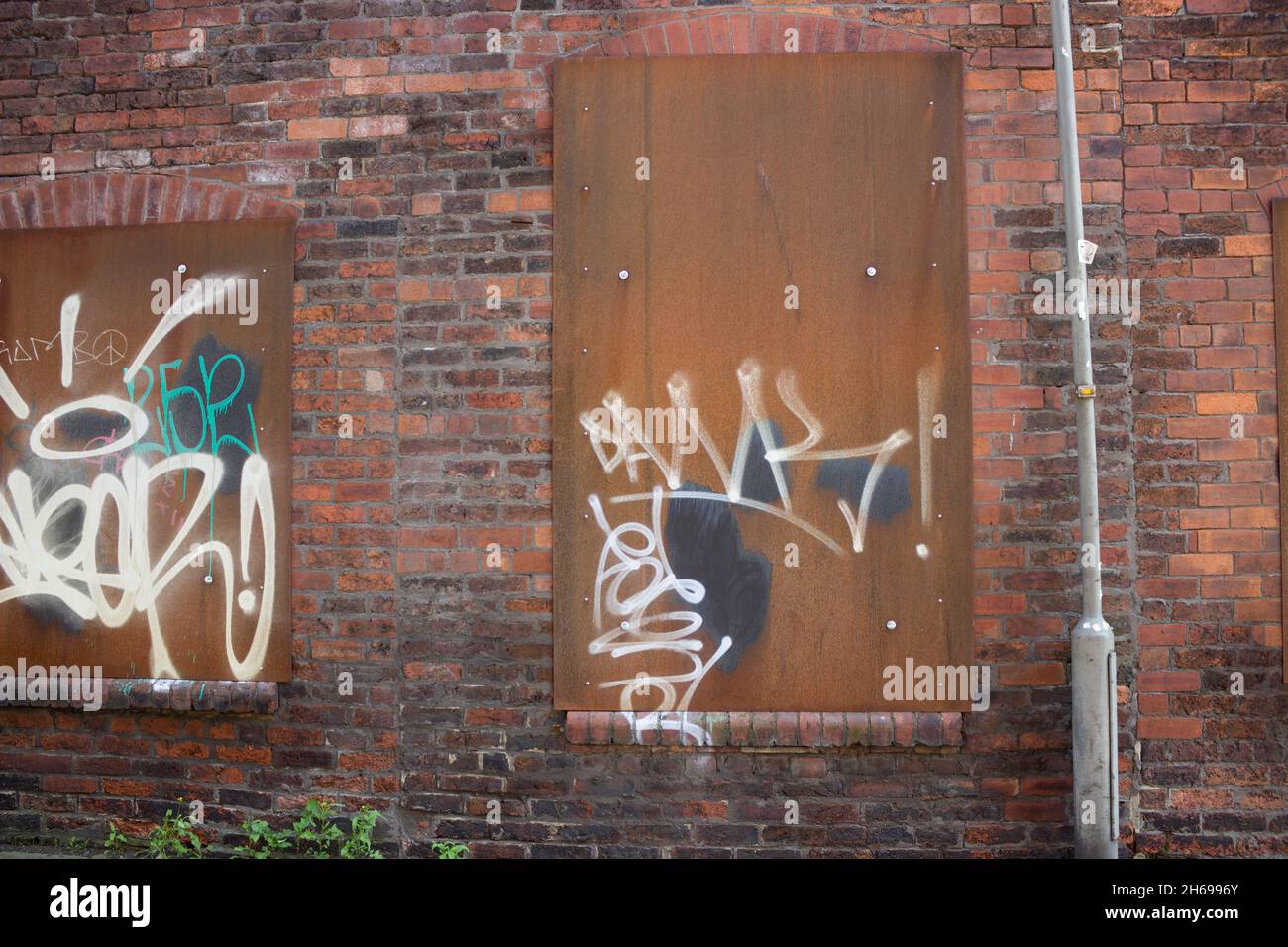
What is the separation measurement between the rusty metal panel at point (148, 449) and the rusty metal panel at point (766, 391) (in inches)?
49.8

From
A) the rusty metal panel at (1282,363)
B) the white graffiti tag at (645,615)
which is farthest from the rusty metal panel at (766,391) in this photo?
the rusty metal panel at (1282,363)

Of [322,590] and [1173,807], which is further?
[322,590]

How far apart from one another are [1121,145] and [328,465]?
3481mm

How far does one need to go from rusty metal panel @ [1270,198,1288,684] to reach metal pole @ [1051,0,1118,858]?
0.84 m

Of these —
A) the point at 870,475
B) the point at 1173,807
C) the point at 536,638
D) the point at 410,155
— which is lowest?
the point at 1173,807

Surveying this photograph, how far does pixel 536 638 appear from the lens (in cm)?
382

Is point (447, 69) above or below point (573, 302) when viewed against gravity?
above

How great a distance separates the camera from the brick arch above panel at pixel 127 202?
158 inches

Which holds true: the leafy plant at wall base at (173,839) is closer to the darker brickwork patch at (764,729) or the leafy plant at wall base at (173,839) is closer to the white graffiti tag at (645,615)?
the darker brickwork patch at (764,729)

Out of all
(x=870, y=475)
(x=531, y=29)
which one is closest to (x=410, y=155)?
(x=531, y=29)

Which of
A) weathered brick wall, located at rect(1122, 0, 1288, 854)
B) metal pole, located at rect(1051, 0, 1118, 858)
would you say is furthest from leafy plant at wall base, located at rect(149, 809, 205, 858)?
weathered brick wall, located at rect(1122, 0, 1288, 854)

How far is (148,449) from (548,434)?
1.76 m

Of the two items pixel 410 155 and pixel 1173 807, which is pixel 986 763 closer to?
pixel 1173 807

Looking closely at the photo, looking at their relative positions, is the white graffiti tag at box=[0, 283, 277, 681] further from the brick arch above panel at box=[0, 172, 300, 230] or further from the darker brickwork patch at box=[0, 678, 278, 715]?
the brick arch above panel at box=[0, 172, 300, 230]
